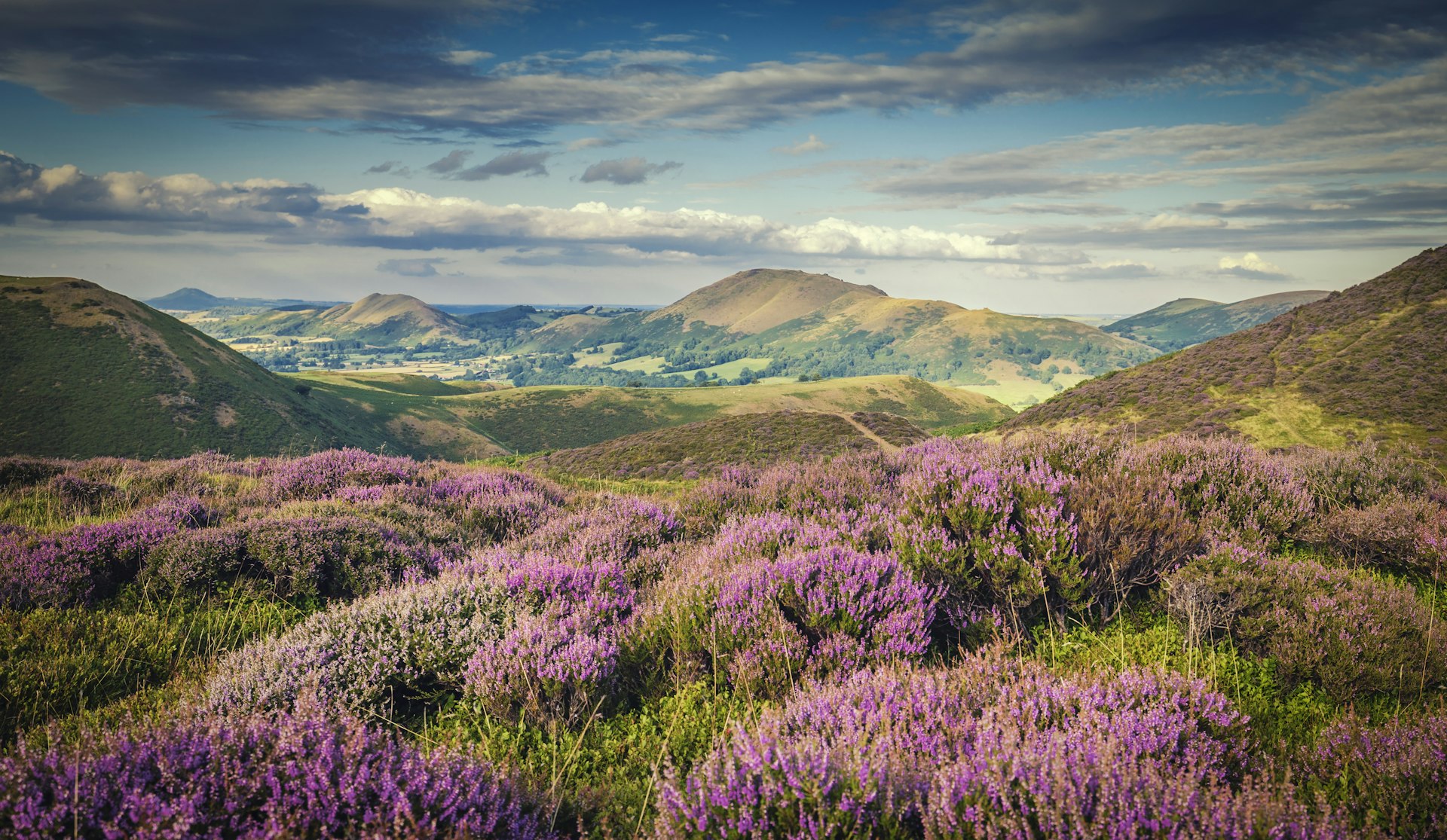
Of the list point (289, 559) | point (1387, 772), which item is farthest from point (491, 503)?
point (1387, 772)

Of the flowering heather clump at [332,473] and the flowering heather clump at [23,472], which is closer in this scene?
the flowering heather clump at [23,472]

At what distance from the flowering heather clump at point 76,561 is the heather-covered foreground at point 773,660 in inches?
1.5

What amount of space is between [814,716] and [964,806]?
36.7 inches

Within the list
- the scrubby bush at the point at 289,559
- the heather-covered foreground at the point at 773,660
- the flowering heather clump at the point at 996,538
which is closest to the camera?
the heather-covered foreground at the point at 773,660

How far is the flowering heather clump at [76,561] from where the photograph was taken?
6027 millimetres

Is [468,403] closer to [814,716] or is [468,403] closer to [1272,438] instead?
[1272,438]

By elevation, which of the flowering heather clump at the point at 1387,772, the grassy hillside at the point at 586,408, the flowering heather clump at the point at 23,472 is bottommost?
the grassy hillside at the point at 586,408

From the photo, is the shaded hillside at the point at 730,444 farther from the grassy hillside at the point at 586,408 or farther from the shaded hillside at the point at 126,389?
the grassy hillside at the point at 586,408

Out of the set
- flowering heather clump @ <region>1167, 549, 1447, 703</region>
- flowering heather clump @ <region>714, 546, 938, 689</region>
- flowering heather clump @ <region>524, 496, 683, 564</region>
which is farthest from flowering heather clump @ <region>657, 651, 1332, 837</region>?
flowering heather clump @ <region>524, 496, 683, 564</region>

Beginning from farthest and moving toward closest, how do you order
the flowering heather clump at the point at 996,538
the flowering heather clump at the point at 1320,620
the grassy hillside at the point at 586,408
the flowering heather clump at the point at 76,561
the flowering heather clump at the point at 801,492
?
the grassy hillside at the point at 586,408 < the flowering heather clump at the point at 801,492 < the flowering heather clump at the point at 76,561 < the flowering heather clump at the point at 996,538 < the flowering heather clump at the point at 1320,620

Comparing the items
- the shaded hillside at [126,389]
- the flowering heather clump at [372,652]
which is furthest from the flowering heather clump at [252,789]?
the shaded hillside at [126,389]

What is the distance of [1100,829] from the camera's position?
2564 millimetres

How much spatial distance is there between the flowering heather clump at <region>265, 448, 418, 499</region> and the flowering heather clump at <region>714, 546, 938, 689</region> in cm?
790

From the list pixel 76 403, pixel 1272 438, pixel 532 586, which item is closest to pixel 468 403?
pixel 76 403
